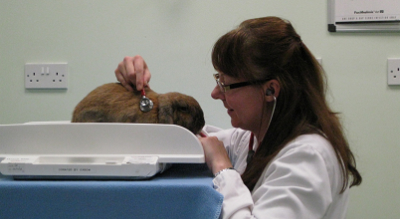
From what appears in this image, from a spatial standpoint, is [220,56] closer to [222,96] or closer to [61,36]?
[222,96]

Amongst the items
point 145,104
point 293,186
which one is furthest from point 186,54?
point 293,186

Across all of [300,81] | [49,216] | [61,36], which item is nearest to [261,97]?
[300,81]

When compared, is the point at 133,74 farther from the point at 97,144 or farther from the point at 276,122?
the point at 276,122

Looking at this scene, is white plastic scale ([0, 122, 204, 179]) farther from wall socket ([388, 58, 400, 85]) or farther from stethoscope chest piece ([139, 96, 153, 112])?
wall socket ([388, 58, 400, 85])

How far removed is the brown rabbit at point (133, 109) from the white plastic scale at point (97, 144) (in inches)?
5.1

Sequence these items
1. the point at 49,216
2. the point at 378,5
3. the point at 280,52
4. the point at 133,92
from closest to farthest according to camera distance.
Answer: the point at 49,216 < the point at 280,52 < the point at 133,92 < the point at 378,5

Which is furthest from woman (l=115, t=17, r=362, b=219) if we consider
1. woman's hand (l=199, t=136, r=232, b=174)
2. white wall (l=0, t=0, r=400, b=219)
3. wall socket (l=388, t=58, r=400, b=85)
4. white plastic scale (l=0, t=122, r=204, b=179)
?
wall socket (l=388, t=58, r=400, b=85)

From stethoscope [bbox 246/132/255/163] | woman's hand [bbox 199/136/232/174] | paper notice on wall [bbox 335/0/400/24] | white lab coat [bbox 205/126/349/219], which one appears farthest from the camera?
paper notice on wall [bbox 335/0/400/24]

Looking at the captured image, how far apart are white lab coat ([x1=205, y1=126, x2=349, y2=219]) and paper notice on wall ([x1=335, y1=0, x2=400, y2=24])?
84cm

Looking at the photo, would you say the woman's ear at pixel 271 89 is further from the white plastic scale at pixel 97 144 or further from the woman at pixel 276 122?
the white plastic scale at pixel 97 144

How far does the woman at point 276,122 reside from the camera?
755 mm

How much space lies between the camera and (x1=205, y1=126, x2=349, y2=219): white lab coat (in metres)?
0.72

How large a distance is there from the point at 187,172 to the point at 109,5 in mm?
969

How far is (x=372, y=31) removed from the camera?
1471 mm
